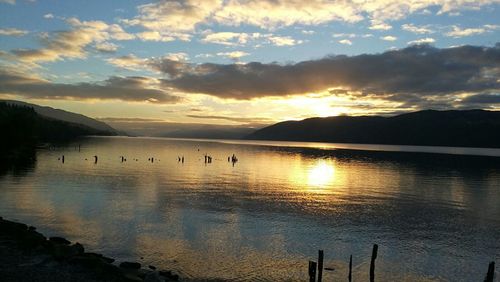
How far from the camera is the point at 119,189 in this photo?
79.7 metres

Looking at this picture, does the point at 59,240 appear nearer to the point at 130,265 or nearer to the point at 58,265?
the point at 58,265

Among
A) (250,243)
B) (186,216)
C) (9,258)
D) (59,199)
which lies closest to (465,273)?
(250,243)

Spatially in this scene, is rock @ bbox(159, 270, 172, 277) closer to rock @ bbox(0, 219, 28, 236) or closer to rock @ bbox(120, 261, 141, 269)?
rock @ bbox(120, 261, 141, 269)

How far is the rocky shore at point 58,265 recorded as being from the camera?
29.4m

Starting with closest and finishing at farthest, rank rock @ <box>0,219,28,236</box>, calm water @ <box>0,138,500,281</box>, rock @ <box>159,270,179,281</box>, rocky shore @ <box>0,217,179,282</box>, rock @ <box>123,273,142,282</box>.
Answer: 1. rock @ <box>123,273,142,282</box>
2. rocky shore @ <box>0,217,179,282</box>
3. rock @ <box>159,270,179,281</box>
4. calm water @ <box>0,138,500,281</box>
5. rock @ <box>0,219,28,236</box>

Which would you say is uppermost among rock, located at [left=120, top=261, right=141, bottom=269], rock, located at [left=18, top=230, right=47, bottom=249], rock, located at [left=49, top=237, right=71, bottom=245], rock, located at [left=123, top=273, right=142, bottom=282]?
rock, located at [left=18, top=230, right=47, bottom=249]

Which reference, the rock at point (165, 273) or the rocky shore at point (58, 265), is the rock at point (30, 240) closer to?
the rocky shore at point (58, 265)

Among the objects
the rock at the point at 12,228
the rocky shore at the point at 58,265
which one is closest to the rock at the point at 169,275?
the rocky shore at the point at 58,265

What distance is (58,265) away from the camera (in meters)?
32.0

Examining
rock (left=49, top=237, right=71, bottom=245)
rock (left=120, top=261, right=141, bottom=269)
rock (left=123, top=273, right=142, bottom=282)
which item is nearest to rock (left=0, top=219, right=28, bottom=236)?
rock (left=49, top=237, right=71, bottom=245)

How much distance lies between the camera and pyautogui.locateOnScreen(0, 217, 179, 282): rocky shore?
29427 mm

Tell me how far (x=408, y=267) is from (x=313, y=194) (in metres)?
46.2

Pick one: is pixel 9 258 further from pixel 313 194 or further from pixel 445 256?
pixel 313 194

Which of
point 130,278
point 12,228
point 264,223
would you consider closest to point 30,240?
point 12,228
